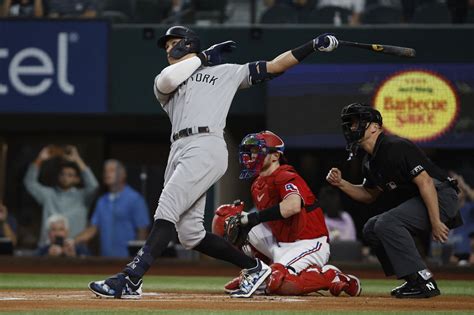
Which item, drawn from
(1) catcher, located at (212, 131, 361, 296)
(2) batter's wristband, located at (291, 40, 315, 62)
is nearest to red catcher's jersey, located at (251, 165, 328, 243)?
(1) catcher, located at (212, 131, 361, 296)

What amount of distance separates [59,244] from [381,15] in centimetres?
541

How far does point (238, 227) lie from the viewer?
734 centimetres

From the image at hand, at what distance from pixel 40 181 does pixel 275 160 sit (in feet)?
29.9

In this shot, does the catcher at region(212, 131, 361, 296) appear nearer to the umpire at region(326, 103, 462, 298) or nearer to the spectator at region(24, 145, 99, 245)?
the umpire at region(326, 103, 462, 298)

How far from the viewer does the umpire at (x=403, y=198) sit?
712 centimetres

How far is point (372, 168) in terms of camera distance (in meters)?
7.48

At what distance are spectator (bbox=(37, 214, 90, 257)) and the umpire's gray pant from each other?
7.98 m

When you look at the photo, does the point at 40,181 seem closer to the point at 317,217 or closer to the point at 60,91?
the point at 60,91

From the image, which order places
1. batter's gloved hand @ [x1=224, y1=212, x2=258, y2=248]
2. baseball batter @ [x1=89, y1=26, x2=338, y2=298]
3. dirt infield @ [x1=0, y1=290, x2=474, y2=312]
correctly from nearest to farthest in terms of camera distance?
dirt infield @ [x1=0, y1=290, x2=474, y2=312] → baseball batter @ [x1=89, y1=26, x2=338, y2=298] → batter's gloved hand @ [x1=224, y1=212, x2=258, y2=248]

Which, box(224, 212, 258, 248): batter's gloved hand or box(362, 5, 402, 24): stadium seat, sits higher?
box(362, 5, 402, 24): stadium seat

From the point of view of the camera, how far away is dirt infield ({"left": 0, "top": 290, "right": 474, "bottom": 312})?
245 inches

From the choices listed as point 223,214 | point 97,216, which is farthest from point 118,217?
point 223,214

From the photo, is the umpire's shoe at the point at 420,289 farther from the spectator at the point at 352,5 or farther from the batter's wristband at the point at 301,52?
the spectator at the point at 352,5

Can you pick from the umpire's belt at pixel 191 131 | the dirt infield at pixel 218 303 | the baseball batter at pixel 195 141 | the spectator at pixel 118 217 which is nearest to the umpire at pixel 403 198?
the dirt infield at pixel 218 303
